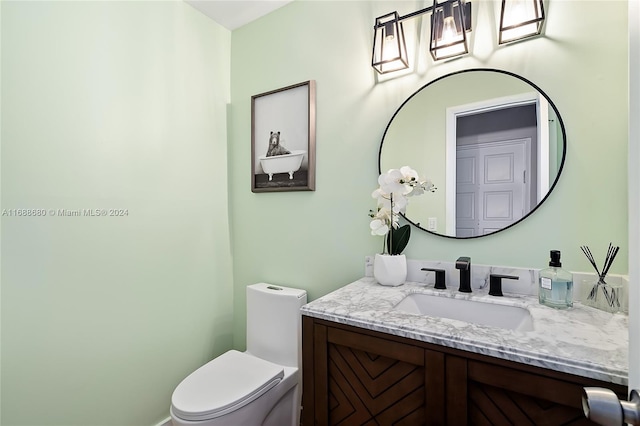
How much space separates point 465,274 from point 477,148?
1.75 feet

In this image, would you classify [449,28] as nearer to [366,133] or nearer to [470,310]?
[366,133]

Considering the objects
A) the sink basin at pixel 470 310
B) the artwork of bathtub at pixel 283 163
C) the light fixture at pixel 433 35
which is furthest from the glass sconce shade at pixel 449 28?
the sink basin at pixel 470 310

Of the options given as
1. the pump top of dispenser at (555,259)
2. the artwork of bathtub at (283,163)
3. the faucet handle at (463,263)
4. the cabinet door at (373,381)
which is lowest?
the cabinet door at (373,381)

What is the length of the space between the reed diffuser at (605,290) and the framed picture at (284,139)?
125cm

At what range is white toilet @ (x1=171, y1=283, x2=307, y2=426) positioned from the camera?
1203 mm

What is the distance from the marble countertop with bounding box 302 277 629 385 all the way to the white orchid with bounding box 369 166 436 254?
0.32 meters

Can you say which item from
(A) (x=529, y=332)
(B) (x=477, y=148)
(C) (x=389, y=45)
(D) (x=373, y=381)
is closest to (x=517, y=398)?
(A) (x=529, y=332)

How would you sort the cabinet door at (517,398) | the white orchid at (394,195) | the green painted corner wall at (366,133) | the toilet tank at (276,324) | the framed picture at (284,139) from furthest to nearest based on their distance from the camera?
1. the framed picture at (284,139)
2. the toilet tank at (276,324)
3. the white orchid at (394,195)
4. the green painted corner wall at (366,133)
5. the cabinet door at (517,398)

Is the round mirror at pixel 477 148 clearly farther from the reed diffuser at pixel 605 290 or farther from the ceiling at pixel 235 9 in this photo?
the ceiling at pixel 235 9

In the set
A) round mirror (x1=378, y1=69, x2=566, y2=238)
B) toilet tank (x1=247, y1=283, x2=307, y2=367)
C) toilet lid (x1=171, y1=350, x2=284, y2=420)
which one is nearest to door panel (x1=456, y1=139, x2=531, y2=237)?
round mirror (x1=378, y1=69, x2=566, y2=238)

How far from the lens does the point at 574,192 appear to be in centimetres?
112

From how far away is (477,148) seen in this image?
128 cm

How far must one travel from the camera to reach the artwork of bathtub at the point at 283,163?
5.82 feet

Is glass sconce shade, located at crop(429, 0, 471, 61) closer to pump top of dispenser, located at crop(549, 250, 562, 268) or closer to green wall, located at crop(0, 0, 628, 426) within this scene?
green wall, located at crop(0, 0, 628, 426)
